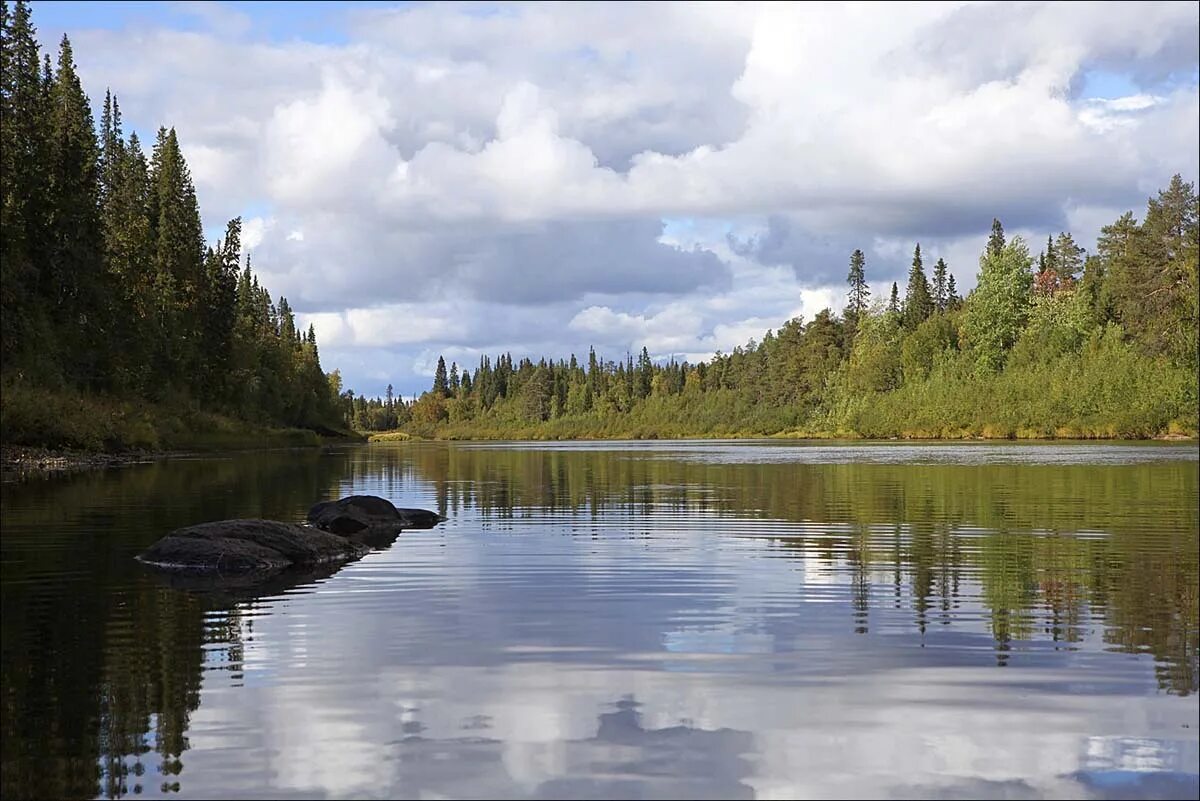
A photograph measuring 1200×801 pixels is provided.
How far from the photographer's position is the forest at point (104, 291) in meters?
59.9

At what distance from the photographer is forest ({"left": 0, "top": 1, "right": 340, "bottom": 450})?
5994cm

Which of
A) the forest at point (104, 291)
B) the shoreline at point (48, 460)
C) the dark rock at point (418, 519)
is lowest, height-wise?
the dark rock at point (418, 519)

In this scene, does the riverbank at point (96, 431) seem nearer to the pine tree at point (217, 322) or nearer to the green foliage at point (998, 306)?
the pine tree at point (217, 322)

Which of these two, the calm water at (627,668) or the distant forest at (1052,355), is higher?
the distant forest at (1052,355)

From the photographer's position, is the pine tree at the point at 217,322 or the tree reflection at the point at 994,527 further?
the pine tree at the point at 217,322

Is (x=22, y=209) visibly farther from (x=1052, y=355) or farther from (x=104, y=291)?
(x=1052, y=355)

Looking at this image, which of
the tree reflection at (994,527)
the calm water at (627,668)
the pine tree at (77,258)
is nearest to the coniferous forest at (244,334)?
the pine tree at (77,258)

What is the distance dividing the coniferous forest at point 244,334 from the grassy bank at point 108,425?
0.19 m

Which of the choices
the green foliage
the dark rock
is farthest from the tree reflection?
the green foliage

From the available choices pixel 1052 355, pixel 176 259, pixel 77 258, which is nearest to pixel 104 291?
pixel 77 258

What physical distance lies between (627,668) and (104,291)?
228 ft

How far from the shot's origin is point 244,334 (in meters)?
129

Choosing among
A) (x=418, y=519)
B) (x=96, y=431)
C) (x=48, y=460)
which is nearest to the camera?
(x=418, y=519)

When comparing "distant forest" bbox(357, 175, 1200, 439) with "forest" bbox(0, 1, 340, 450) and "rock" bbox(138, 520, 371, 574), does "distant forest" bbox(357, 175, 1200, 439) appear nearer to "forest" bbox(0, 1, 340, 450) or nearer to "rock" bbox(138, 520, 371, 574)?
"forest" bbox(0, 1, 340, 450)
